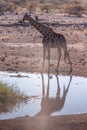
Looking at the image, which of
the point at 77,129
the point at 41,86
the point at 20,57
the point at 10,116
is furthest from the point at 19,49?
the point at 77,129

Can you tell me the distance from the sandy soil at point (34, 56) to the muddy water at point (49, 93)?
0.89 metres

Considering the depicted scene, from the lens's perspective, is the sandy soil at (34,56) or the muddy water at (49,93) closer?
the sandy soil at (34,56)

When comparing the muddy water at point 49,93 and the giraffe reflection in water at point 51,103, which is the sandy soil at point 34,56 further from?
the giraffe reflection in water at point 51,103

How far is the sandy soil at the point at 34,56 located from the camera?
852 centimetres

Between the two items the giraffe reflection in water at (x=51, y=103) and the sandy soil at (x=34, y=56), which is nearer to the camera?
the sandy soil at (x=34, y=56)

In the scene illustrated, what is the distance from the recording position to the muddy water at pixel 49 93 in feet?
33.1

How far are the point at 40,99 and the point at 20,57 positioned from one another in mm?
6806

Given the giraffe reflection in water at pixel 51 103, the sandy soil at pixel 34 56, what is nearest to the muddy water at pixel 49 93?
the giraffe reflection in water at pixel 51 103

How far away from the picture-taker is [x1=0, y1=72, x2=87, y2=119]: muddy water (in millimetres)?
10086

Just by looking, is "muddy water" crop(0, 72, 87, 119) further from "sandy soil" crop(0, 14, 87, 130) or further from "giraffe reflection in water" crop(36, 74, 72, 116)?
"sandy soil" crop(0, 14, 87, 130)

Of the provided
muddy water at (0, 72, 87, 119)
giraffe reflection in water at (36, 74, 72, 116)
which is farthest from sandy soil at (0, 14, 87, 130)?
giraffe reflection in water at (36, 74, 72, 116)

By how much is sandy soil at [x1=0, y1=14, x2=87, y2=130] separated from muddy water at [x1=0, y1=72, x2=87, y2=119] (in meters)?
0.89

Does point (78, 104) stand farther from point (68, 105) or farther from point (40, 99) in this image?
point (40, 99)

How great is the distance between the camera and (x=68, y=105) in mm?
10758
